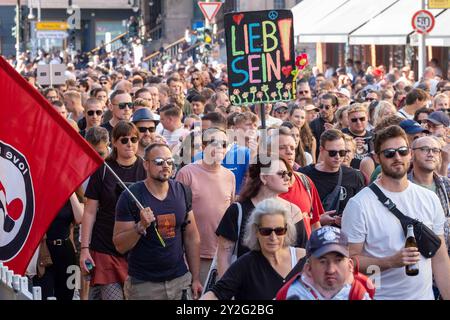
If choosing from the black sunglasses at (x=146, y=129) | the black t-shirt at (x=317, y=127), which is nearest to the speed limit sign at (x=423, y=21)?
the black t-shirt at (x=317, y=127)

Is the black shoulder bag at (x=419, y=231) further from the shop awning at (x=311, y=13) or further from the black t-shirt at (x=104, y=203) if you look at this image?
the shop awning at (x=311, y=13)

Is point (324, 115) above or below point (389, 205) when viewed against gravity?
above

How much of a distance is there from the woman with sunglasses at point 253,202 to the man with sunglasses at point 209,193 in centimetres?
127

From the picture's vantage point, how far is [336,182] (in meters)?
9.51

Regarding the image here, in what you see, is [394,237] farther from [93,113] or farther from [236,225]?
[93,113]

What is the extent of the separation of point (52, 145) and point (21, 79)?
41cm

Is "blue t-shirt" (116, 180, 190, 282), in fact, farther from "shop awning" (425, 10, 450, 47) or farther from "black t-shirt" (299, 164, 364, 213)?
"shop awning" (425, 10, 450, 47)

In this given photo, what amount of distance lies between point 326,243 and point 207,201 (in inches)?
138

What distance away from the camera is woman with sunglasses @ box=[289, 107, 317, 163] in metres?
13.0

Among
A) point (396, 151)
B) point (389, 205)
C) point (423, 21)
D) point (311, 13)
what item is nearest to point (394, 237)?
point (389, 205)

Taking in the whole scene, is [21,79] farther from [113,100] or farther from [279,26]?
[113,100]

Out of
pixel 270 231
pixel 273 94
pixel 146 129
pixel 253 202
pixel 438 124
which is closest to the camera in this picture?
pixel 270 231

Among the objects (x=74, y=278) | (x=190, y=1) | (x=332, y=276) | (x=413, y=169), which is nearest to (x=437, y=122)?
(x=413, y=169)

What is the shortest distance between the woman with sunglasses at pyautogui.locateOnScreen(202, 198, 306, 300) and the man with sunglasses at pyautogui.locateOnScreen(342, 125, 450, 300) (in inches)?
15.6
